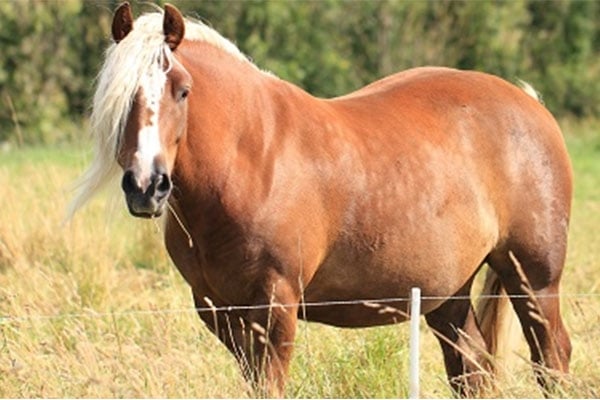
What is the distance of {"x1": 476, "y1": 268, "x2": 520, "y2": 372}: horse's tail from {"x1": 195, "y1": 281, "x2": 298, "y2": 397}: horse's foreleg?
1577 mm

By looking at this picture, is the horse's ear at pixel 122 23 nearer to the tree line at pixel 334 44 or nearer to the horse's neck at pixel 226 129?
the horse's neck at pixel 226 129

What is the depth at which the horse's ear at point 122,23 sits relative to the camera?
518 cm

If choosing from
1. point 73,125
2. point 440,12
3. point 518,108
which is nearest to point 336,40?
point 440,12

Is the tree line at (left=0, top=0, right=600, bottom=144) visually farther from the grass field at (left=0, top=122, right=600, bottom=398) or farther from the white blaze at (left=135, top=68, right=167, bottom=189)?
the white blaze at (left=135, top=68, right=167, bottom=189)

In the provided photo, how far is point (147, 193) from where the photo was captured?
4.77 m

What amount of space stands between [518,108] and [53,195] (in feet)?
13.6

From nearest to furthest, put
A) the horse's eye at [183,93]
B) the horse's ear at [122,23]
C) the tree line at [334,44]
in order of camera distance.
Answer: the horse's eye at [183,93] < the horse's ear at [122,23] < the tree line at [334,44]

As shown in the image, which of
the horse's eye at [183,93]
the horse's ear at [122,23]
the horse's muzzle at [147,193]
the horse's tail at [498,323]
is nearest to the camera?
the horse's muzzle at [147,193]

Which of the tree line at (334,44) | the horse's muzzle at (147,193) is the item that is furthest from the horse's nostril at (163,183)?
the tree line at (334,44)

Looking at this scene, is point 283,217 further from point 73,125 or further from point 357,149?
point 73,125

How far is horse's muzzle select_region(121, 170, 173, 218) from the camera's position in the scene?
188 inches

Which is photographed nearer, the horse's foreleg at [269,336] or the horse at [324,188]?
the horse at [324,188]

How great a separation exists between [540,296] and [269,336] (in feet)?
5.27

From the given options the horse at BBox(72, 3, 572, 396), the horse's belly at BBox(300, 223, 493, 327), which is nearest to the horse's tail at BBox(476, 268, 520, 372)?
the horse at BBox(72, 3, 572, 396)
